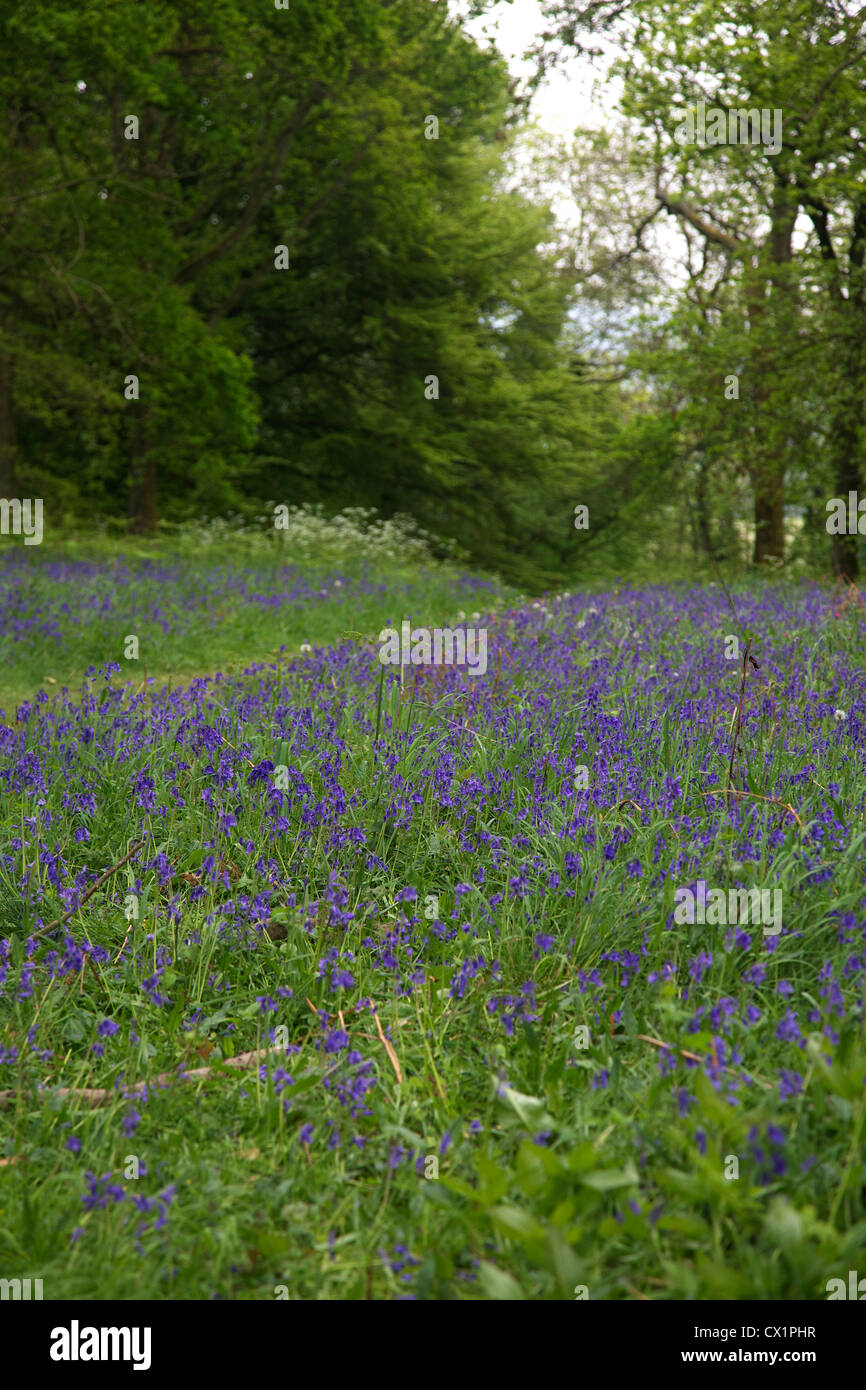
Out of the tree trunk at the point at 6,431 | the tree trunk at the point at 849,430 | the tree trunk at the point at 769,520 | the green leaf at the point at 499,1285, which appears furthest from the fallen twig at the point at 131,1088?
the tree trunk at the point at 769,520

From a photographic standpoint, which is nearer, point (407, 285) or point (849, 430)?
point (849, 430)

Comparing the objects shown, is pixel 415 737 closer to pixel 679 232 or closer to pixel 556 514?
pixel 556 514

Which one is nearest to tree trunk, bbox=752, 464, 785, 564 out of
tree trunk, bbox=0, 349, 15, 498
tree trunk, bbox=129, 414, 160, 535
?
tree trunk, bbox=129, 414, 160, 535

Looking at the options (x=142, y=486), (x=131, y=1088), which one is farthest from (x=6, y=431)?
(x=131, y=1088)

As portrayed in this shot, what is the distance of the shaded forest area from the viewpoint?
557 inches

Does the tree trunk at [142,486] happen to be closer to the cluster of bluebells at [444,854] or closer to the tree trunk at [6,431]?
the tree trunk at [6,431]

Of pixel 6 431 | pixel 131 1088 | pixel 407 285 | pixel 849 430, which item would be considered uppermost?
pixel 407 285

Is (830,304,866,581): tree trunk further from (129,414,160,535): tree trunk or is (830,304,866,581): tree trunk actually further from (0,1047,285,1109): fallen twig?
(0,1047,285,1109): fallen twig

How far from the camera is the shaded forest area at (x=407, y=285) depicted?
14.2m

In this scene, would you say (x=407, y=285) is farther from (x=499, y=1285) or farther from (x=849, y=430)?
(x=499, y=1285)

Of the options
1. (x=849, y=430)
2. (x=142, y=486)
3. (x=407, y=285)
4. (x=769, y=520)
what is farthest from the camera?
(x=407, y=285)

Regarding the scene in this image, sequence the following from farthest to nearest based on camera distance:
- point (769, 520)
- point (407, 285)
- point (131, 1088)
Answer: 1. point (407, 285)
2. point (769, 520)
3. point (131, 1088)

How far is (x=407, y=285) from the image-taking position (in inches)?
857

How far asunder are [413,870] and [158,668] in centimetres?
570
